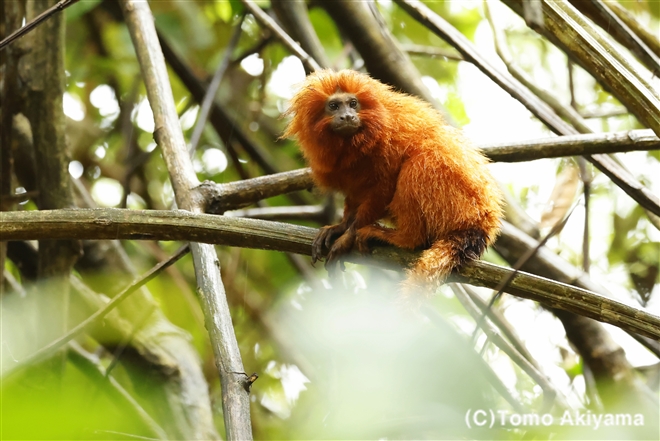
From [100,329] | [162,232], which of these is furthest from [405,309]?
[100,329]

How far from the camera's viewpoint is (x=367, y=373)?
243cm

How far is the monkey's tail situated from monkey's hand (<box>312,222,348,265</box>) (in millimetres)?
387

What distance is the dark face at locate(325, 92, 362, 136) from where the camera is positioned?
10.3 feet

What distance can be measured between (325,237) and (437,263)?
1.77ft

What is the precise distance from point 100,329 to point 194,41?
219 centimetres

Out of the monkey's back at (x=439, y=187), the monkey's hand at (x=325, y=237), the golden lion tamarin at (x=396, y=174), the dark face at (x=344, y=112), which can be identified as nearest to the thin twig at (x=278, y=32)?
the golden lion tamarin at (x=396, y=174)

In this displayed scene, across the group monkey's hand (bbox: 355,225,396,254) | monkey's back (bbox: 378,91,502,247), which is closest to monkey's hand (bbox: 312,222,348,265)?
monkey's hand (bbox: 355,225,396,254)

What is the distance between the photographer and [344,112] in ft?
10.5

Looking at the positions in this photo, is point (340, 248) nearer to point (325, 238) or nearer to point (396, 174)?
point (325, 238)

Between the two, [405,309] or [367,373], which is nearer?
[367,373]

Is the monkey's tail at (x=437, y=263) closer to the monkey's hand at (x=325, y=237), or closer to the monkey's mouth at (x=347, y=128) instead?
the monkey's hand at (x=325, y=237)

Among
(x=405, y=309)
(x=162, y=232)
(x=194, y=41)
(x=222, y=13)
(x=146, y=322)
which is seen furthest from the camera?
(x=222, y=13)

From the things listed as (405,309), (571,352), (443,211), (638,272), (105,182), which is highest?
(105,182)

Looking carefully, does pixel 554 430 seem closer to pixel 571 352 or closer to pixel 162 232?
pixel 162 232
